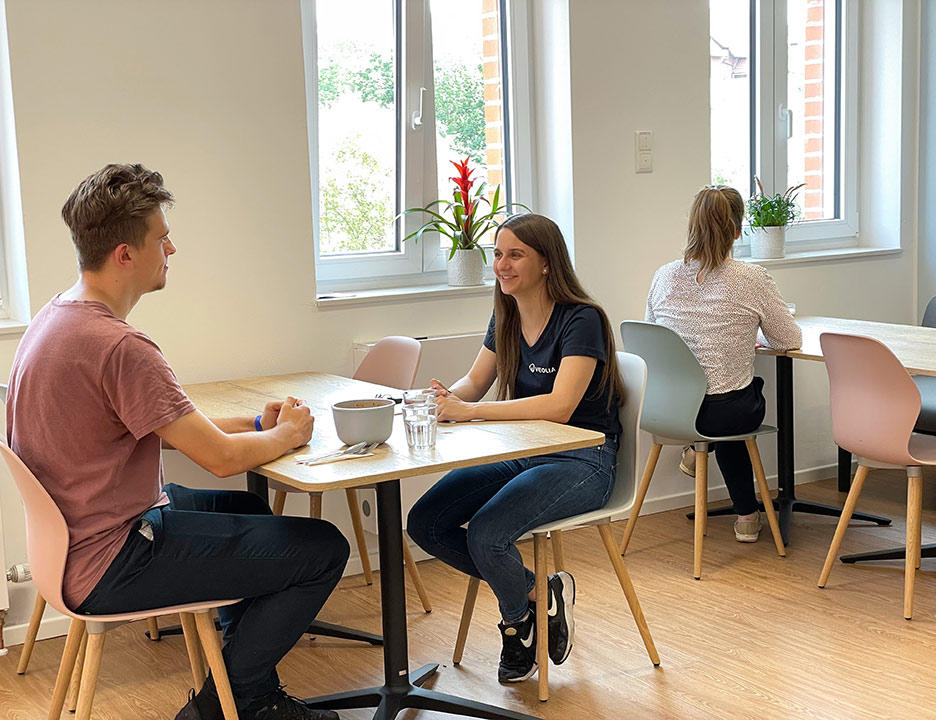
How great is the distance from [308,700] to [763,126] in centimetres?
329

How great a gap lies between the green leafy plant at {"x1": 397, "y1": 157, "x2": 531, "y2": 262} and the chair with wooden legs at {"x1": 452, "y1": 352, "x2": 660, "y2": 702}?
131 cm

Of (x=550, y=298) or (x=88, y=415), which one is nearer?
(x=88, y=415)

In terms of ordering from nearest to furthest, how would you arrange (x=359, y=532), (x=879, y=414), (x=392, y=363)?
(x=879, y=414), (x=392, y=363), (x=359, y=532)

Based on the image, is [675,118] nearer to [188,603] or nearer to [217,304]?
[217,304]

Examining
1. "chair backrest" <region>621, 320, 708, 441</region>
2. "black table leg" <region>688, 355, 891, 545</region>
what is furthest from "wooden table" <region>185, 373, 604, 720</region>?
"black table leg" <region>688, 355, 891, 545</region>

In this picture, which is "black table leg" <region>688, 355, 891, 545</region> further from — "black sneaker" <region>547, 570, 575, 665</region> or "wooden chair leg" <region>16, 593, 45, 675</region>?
"wooden chair leg" <region>16, 593, 45, 675</region>

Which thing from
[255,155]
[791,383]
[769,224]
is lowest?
[791,383]

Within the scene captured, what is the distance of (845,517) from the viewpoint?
331cm

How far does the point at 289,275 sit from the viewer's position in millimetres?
3613

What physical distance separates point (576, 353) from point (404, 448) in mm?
559

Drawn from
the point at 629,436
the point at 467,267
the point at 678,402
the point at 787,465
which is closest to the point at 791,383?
the point at 787,465

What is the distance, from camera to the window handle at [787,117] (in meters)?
4.90

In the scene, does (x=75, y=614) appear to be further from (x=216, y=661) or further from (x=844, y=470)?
(x=844, y=470)

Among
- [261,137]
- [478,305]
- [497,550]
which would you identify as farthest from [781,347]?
[261,137]
